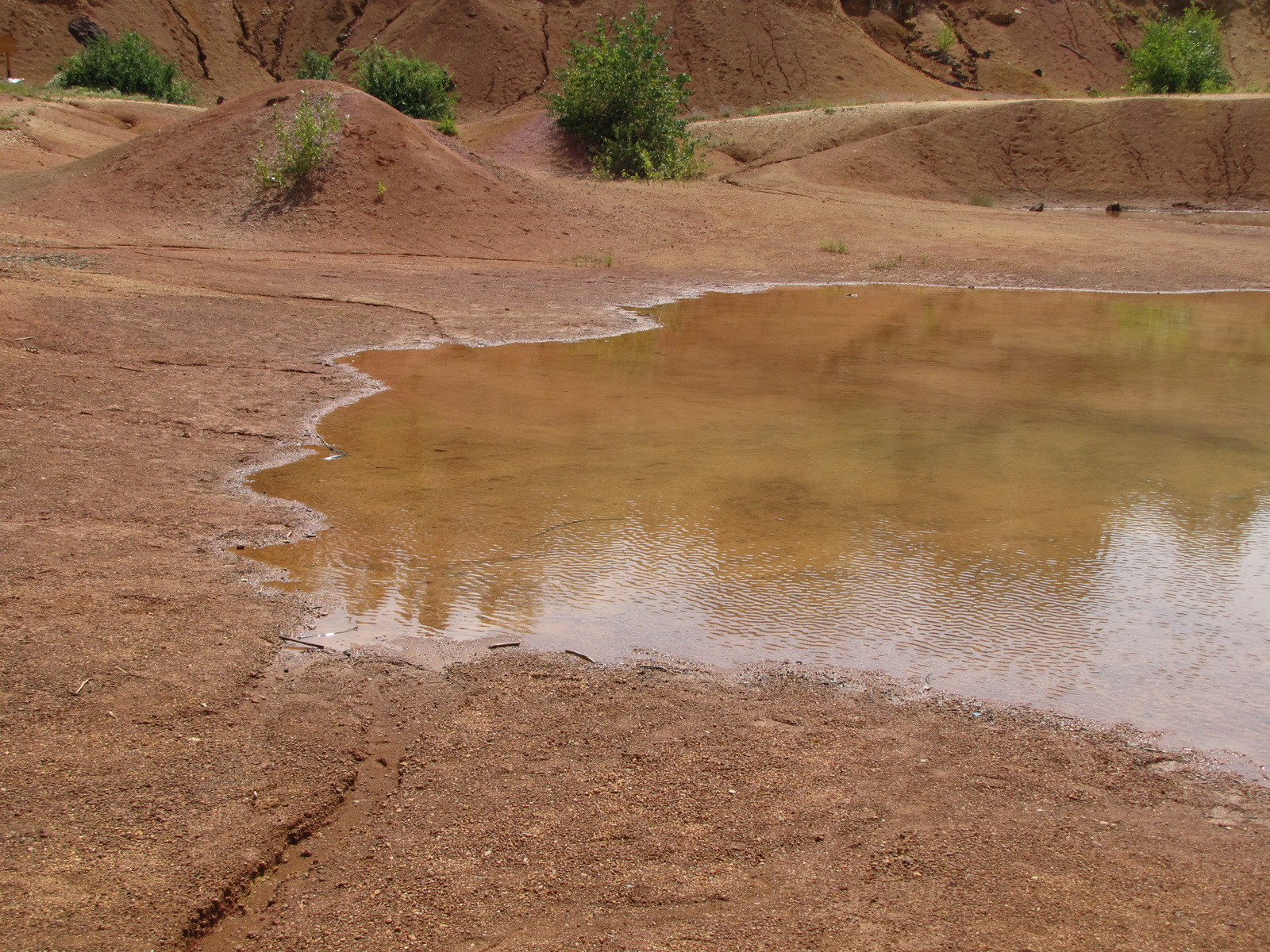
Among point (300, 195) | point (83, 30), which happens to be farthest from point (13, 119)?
point (83, 30)

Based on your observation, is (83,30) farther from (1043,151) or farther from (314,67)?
(1043,151)

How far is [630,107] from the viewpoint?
2334cm

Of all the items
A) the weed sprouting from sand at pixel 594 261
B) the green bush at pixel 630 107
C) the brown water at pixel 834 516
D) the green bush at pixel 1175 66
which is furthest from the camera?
the green bush at pixel 1175 66

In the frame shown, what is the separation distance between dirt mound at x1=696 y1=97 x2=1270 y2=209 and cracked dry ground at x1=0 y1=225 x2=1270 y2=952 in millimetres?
22364

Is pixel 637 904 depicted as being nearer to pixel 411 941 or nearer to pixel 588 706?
pixel 411 941

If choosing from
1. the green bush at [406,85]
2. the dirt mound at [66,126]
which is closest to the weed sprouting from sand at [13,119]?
the dirt mound at [66,126]

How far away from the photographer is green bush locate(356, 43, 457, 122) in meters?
28.8

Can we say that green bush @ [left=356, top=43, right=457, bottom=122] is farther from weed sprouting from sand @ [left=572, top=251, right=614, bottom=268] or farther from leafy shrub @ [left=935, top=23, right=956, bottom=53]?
leafy shrub @ [left=935, top=23, right=956, bottom=53]

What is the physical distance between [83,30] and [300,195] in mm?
29081

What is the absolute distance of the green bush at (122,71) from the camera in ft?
108

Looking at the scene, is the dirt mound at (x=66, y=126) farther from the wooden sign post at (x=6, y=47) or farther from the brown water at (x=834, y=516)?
the brown water at (x=834, y=516)

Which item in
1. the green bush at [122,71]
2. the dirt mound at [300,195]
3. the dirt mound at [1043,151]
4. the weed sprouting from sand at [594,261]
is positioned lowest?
the weed sprouting from sand at [594,261]

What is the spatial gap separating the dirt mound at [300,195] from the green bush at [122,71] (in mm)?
18719

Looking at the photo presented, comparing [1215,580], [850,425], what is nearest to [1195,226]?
[850,425]
